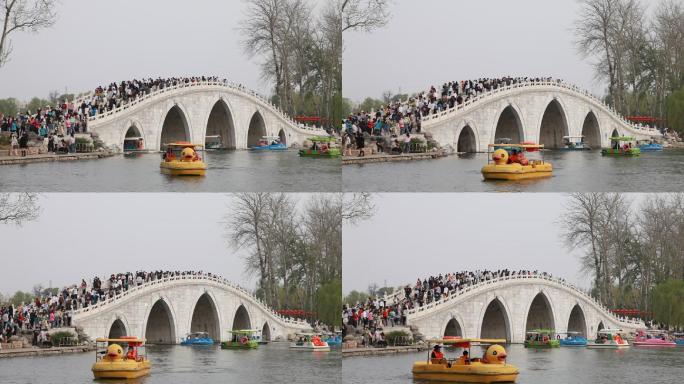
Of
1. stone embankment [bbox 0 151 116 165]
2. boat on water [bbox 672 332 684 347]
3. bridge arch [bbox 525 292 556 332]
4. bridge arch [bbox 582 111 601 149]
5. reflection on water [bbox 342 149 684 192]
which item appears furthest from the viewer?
boat on water [bbox 672 332 684 347]

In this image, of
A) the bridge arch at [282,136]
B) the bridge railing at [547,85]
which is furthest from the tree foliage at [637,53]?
the bridge arch at [282,136]

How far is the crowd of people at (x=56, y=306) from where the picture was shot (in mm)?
42781

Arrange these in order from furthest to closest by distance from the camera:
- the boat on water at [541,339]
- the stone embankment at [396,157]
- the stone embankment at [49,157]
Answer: the boat on water at [541,339] < the stone embankment at [49,157] < the stone embankment at [396,157]

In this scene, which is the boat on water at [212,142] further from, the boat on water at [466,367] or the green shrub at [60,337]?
the boat on water at [466,367]

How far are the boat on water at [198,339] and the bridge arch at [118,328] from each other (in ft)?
6.73

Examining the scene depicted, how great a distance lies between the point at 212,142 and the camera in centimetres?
4756

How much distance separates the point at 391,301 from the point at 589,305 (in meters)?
8.10

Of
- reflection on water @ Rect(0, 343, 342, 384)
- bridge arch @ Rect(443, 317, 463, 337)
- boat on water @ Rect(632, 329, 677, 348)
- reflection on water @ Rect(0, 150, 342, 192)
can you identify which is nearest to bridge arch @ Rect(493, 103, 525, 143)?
reflection on water @ Rect(0, 150, 342, 192)

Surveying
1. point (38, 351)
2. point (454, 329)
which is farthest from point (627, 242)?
point (38, 351)

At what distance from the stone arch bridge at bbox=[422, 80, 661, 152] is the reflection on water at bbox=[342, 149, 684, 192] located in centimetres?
57

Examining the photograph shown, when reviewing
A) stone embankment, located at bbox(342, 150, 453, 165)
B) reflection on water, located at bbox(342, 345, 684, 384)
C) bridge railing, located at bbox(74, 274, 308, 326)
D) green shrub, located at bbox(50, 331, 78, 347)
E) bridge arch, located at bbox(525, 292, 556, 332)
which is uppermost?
stone embankment, located at bbox(342, 150, 453, 165)

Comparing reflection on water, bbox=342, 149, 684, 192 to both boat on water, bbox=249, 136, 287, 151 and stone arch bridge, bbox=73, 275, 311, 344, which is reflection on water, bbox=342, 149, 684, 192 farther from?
stone arch bridge, bbox=73, 275, 311, 344

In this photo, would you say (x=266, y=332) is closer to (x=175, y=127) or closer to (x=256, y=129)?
(x=256, y=129)

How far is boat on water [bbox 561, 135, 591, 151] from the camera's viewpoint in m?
42.2
